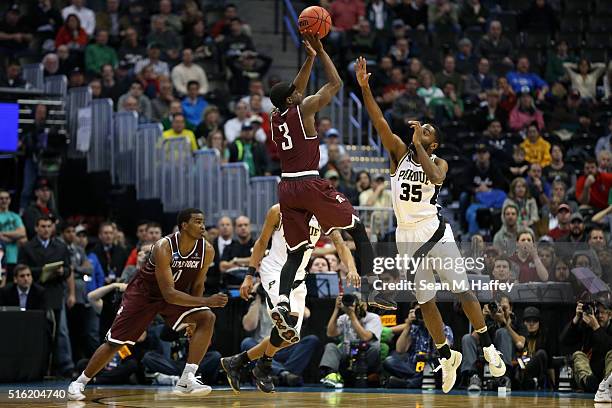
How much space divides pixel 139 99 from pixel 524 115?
6.93 meters

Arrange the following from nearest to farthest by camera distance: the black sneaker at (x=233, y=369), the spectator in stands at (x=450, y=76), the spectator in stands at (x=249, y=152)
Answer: the black sneaker at (x=233, y=369) < the spectator in stands at (x=249, y=152) < the spectator in stands at (x=450, y=76)

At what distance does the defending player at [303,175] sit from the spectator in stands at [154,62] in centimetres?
1015

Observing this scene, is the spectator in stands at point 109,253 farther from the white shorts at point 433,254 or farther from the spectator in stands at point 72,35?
the white shorts at point 433,254

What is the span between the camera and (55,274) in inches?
626

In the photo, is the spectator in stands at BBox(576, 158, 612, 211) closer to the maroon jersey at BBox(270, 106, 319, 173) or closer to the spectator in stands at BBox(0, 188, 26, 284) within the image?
the maroon jersey at BBox(270, 106, 319, 173)

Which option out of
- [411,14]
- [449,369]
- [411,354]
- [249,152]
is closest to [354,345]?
[411,354]

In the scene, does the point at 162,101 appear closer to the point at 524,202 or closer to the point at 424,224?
the point at 524,202

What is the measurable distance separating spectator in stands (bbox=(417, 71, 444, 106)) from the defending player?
10.6m

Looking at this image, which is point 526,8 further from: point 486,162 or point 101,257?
point 101,257

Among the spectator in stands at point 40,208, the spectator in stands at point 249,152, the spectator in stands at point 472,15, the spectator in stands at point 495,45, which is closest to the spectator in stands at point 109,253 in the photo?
the spectator in stands at point 40,208

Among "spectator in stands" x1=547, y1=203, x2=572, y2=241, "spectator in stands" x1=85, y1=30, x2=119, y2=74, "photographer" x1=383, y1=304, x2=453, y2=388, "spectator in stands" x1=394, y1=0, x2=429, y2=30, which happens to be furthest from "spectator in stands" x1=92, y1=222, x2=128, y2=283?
"spectator in stands" x1=394, y1=0, x2=429, y2=30

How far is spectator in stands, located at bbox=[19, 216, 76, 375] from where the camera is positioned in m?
16.0

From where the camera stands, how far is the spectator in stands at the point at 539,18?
82.8 ft

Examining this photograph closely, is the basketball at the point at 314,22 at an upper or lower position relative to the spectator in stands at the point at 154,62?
lower
